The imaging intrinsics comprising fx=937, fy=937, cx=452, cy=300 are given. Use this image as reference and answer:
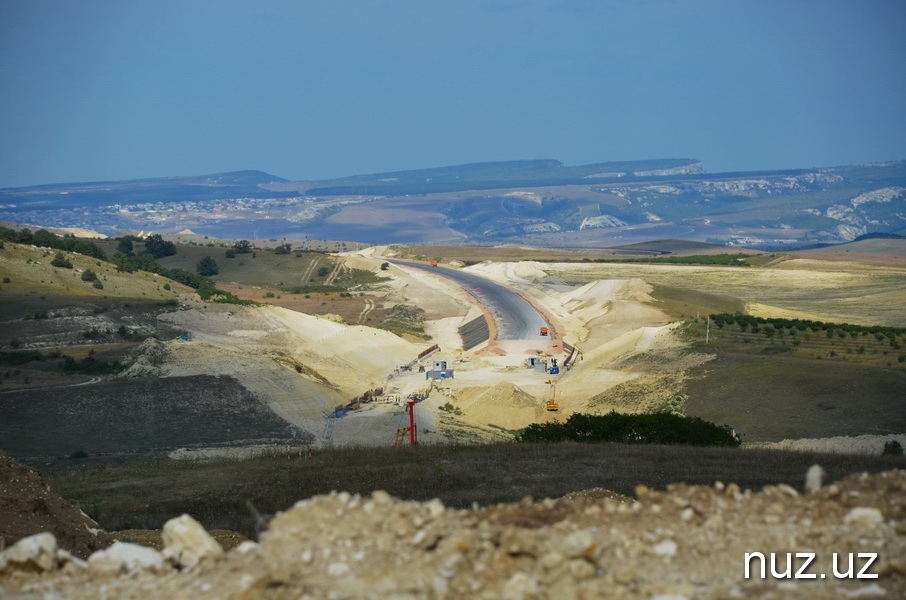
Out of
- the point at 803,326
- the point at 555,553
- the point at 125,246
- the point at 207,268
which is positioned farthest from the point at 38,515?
the point at 125,246

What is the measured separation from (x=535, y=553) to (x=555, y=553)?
15cm

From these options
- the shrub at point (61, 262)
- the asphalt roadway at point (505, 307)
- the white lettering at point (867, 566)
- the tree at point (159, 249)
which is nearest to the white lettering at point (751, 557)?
the white lettering at point (867, 566)

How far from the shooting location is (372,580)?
20.1ft

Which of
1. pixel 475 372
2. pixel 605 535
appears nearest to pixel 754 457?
pixel 605 535

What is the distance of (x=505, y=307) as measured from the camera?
82938 mm

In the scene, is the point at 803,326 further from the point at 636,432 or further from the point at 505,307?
the point at 636,432

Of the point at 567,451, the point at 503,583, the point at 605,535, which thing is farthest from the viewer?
the point at 567,451

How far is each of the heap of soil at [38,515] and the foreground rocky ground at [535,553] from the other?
506 cm

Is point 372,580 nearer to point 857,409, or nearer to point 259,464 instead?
point 259,464

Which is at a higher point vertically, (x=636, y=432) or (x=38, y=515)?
(x=38, y=515)

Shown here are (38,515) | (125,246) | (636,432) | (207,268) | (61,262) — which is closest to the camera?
(38,515)

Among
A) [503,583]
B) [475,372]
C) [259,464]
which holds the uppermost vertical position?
[503,583]

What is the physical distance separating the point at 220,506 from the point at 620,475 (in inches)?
303

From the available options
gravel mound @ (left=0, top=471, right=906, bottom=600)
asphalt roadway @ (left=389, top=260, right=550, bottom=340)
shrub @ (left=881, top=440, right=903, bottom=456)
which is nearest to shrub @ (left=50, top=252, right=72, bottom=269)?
asphalt roadway @ (left=389, top=260, right=550, bottom=340)
